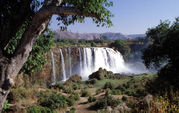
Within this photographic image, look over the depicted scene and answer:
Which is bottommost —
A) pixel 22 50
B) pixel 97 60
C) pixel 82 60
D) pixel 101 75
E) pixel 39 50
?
pixel 101 75

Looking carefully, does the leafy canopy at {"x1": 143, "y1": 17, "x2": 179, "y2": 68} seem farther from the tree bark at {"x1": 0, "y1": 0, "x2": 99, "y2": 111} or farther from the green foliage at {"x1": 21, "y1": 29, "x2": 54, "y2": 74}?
the tree bark at {"x1": 0, "y1": 0, "x2": 99, "y2": 111}

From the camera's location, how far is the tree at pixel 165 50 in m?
11.2

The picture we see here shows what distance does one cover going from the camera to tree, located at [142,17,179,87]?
11.2 metres

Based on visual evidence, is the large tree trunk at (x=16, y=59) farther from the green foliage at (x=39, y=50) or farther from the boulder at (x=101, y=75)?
the boulder at (x=101, y=75)

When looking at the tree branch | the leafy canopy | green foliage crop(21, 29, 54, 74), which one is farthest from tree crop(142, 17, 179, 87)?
the tree branch

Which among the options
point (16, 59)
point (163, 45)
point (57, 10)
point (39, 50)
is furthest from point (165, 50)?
point (16, 59)

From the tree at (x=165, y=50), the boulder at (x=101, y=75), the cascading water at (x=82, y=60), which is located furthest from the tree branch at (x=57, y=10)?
the cascading water at (x=82, y=60)

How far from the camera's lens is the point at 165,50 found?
11961 millimetres

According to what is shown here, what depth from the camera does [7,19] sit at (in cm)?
380

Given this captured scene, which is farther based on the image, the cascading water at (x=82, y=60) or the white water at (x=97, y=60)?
the white water at (x=97, y=60)

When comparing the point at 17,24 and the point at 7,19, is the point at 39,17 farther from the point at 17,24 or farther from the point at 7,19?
the point at 7,19

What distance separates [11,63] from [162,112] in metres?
3.84

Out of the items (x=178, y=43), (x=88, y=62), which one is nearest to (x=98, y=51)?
(x=88, y=62)

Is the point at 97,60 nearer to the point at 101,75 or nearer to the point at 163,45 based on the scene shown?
the point at 101,75
